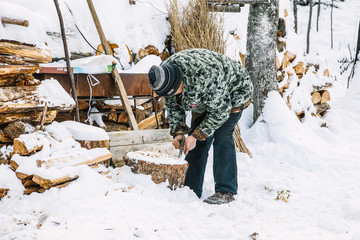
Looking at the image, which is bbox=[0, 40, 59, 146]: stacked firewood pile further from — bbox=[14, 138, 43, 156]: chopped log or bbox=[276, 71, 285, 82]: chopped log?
bbox=[276, 71, 285, 82]: chopped log

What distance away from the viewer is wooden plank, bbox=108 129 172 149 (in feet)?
11.7

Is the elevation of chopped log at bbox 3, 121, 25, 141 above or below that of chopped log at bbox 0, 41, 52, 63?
below

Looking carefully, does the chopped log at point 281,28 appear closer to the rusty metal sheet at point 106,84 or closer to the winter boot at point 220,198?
the rusty metal sheet at point 106,84

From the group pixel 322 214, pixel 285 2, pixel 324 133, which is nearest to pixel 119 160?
pixel 322 214

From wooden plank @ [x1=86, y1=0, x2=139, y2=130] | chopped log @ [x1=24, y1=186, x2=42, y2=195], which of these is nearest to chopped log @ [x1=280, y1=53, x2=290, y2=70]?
wooden plank @ [x1=86, y1=0, x2=139, y2=130]

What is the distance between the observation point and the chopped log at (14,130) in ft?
8.22

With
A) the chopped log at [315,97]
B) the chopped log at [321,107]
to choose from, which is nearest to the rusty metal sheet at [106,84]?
the chopped log at [315,97]

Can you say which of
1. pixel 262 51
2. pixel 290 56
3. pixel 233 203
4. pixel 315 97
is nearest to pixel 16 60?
→ pixel 233 203

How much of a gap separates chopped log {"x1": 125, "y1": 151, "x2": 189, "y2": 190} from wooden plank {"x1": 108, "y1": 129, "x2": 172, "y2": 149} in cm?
86

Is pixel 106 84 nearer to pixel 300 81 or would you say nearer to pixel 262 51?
pixel 262 51

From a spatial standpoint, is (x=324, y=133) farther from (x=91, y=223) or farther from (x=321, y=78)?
(x=91, y=223)

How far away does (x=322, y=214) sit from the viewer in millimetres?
2385

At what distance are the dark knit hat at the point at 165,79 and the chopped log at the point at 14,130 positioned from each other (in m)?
1.16

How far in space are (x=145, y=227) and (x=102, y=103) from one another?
8.80ft
